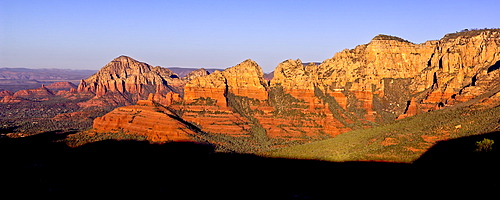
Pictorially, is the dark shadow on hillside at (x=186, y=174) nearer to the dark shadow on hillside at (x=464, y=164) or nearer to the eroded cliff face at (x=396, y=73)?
the dark shadow on hillside at (x=464, y=164)

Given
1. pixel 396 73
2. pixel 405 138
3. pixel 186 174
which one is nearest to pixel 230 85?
pixel 396 73

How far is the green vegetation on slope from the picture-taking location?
8814 cm

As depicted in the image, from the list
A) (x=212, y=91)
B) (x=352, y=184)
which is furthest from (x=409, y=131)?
(x=212, y=91)

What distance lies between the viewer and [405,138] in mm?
96125

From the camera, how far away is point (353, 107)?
518 ft

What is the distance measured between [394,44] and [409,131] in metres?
75.7

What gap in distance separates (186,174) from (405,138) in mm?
43931

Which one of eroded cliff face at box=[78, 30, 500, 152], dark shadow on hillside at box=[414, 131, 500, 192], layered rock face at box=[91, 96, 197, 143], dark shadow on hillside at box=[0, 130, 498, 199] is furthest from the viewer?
eroded cliff face at box=[78, 30, 500, 152]

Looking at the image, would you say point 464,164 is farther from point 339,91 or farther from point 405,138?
point 339,91

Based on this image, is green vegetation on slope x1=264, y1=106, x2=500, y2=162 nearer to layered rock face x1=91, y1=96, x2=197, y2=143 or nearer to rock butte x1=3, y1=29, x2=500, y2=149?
rock butte x1=3, y1=29, x2=500, y2=149

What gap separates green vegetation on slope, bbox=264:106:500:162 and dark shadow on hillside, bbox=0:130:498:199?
526 cm

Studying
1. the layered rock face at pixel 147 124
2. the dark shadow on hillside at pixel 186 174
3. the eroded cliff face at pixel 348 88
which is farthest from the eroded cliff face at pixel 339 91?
the dark shadow on hillside at pixel 186 174

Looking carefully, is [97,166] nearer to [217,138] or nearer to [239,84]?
[217,138]

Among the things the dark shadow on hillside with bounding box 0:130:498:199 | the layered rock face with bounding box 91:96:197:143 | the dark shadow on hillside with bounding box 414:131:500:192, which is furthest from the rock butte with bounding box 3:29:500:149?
the dark shadow on hillside with bounding box 414:131:500:192
